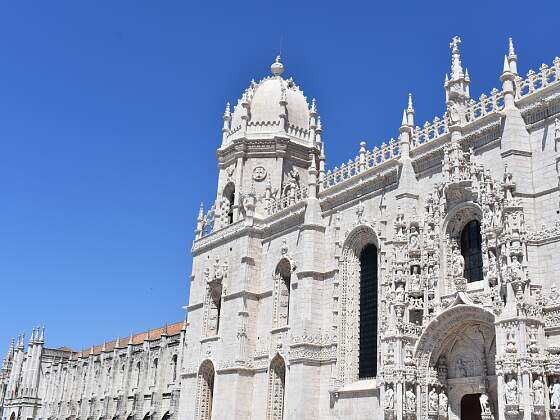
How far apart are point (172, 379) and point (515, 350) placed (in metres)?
33.7

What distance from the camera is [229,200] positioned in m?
38.9

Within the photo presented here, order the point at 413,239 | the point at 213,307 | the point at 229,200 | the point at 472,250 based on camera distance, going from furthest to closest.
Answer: the point at 229,200, the point at 213,307, the point at 413,239, the point at 472,250

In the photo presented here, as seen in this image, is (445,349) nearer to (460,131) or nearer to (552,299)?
(552,299)

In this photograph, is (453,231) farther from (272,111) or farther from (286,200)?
(272,111)

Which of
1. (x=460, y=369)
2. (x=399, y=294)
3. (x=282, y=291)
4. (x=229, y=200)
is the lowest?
(x=460, y=369)

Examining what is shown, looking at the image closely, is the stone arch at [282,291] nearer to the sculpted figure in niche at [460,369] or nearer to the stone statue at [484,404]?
the sculpted figure in niche at [460,369]

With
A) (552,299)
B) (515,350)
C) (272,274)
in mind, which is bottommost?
(515,350)

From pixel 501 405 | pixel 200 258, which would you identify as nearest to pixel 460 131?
pixel 501 405

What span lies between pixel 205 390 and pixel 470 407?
51.0 feet

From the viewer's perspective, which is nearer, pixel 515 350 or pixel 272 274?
pixel 515 350

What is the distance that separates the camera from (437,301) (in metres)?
24.4

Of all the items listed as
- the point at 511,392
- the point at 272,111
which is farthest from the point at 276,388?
the point at 272,111

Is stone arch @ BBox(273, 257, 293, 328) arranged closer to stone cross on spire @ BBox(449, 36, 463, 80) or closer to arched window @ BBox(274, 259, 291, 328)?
arched window @ BBox(274, 259, 291, 328)

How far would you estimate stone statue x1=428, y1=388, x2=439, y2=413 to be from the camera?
→ 79.9 ft
